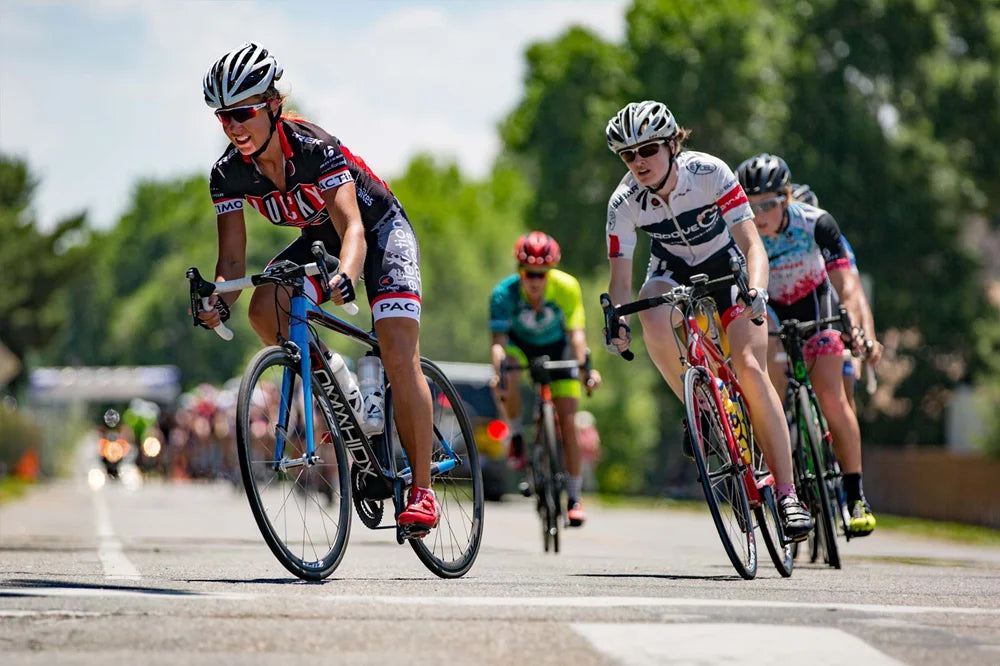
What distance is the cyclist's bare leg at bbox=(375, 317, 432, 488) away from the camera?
789cm

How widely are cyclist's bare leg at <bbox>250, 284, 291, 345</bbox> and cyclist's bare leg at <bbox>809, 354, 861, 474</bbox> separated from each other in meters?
4.05

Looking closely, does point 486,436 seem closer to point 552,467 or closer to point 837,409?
point 552,467

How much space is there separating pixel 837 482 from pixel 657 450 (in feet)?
136

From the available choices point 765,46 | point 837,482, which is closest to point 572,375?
point 837,482

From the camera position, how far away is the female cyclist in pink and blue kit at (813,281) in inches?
428

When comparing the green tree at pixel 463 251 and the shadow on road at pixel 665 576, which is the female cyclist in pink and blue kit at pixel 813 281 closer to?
the shadow on road at pixel 665 576

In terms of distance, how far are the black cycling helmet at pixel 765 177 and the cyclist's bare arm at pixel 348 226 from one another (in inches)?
145

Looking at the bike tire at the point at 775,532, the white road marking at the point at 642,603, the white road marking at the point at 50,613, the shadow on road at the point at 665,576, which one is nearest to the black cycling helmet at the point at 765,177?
the bike tire at the point at 775,532

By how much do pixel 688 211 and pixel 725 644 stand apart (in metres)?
3.89

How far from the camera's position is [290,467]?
747cm

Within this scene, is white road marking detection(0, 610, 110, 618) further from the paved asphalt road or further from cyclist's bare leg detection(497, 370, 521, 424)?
cyclist's bare leg detection(497, 370, 521, 424)

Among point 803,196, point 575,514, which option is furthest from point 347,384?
point 575,514

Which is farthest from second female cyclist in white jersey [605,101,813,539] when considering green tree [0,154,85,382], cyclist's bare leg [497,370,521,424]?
green tree [0,154,85,382]

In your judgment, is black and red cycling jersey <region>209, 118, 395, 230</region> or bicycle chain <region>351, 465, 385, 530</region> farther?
bicycle chain <region>351, 465, 385, 530</region>
